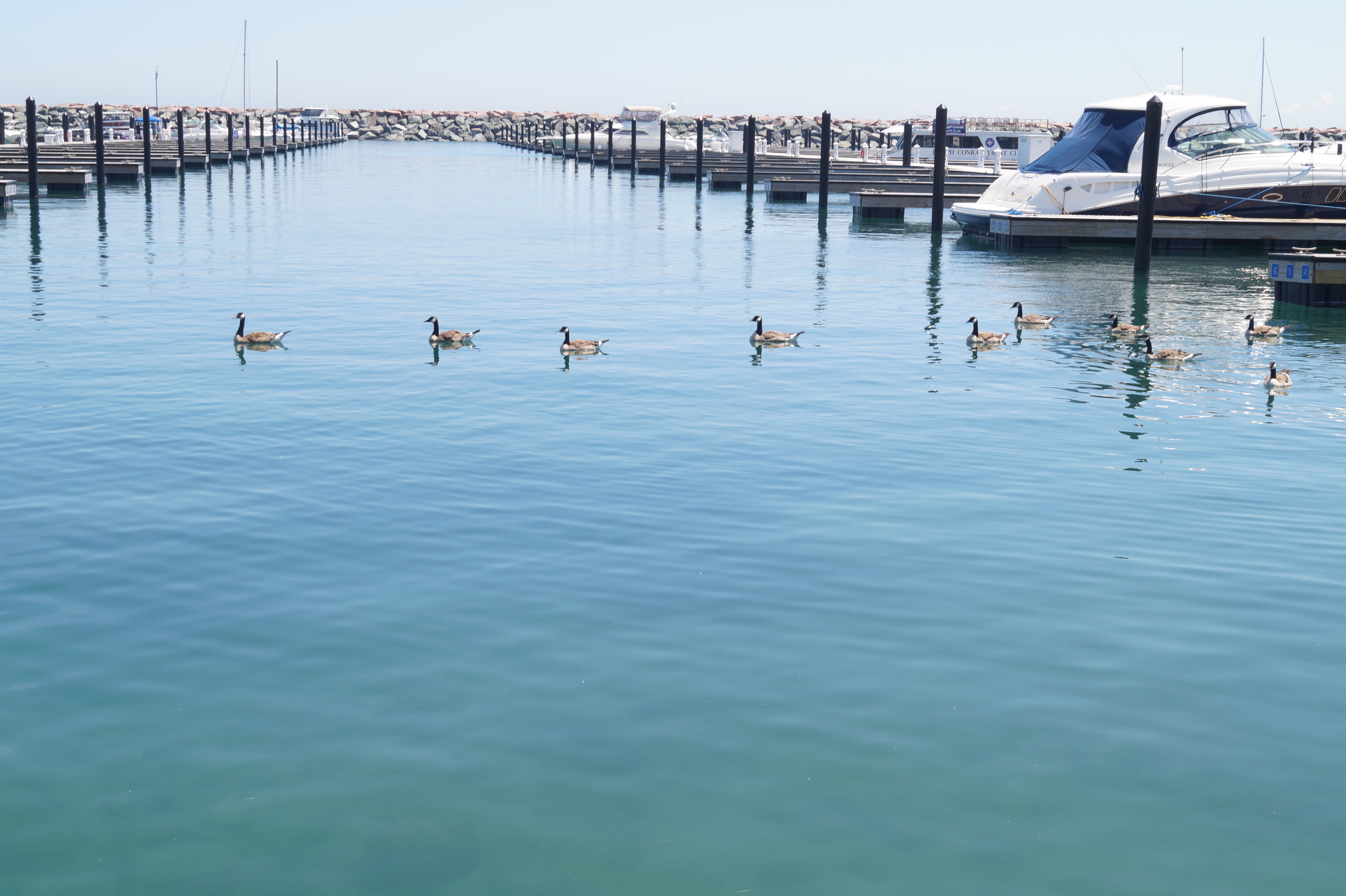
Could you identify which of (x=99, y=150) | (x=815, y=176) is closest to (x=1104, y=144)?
(x=815, y=176)

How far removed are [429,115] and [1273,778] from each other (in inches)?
7952

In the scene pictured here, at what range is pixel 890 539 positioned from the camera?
415 inches

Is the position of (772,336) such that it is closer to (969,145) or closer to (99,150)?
(99,150)

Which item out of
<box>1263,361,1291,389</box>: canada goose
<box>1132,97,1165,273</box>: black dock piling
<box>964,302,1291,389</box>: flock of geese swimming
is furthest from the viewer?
<box>1132,97,1165,273</box>: black dock piling

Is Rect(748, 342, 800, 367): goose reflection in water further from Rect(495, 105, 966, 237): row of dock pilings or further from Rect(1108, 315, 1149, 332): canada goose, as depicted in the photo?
Rect(495, 105, 966, 237): row of dock pilings

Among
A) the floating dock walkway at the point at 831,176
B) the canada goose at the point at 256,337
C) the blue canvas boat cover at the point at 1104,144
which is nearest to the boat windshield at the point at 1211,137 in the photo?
the blue canvas boat cover at the point at 1104,144

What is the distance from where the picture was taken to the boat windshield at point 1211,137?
37.0 meters

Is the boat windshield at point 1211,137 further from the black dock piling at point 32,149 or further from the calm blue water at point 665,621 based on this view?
the black dock piling at point 32,149

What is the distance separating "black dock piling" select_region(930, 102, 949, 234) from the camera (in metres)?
39.7

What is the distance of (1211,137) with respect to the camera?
121 ft

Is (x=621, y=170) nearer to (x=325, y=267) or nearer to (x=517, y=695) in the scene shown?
(x=325, y=267)

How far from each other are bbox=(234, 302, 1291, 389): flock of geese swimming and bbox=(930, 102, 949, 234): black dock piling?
18193 millimetres

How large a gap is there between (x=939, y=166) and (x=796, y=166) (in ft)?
105

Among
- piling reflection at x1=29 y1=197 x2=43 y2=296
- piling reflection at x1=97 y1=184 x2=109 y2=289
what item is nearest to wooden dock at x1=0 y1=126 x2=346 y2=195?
piling reflection at x1=97 y1=184 x2=109 y2=289
